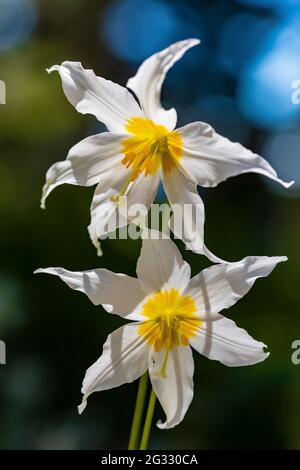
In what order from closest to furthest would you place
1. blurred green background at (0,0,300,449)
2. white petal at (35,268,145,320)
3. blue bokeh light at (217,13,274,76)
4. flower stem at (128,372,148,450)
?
flower stem at (128,372,148,450)
white petal at (35,268,145,320)
blurred green background at (0,0,300,449)
blue bokeh light at (217,13,274,76)

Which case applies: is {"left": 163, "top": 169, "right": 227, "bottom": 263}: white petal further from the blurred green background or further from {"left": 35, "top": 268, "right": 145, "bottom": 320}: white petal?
the blurred green background

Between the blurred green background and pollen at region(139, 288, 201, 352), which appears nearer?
pollen at region(139, 288, 201, 352)

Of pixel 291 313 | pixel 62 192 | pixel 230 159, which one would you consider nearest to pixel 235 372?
pixel 291 313

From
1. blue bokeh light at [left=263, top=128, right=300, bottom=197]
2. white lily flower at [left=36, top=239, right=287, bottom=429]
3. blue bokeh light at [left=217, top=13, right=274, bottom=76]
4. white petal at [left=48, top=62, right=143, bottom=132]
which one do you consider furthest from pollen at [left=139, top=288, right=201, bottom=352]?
blue bokeh light at [left=217, top=13, right=274, bottom=76]

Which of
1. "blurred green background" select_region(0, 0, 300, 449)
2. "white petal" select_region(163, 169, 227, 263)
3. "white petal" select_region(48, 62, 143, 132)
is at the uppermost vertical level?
"white petal" select_region(48, 62, 143, 132)

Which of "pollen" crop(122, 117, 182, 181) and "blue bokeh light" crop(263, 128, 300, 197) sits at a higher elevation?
"pollen" crop(122, 117, 182, 181)

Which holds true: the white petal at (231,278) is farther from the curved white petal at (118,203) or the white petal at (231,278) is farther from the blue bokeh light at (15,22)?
the blue bokeh light at (15,22)
